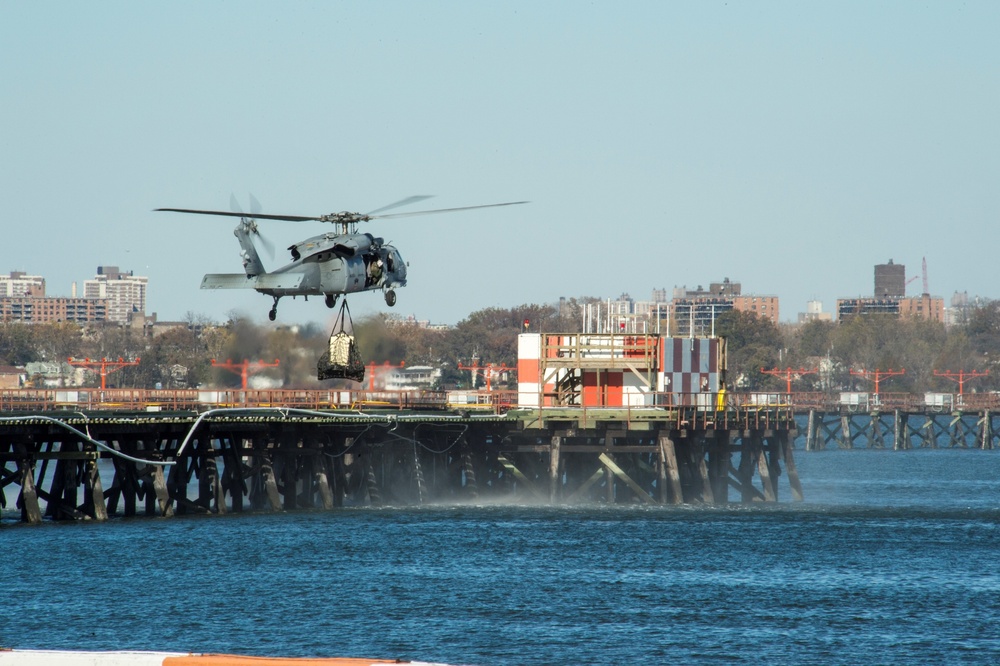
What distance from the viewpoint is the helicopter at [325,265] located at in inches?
1524

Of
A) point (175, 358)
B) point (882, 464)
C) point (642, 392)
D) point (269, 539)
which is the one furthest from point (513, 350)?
point (269, 539)

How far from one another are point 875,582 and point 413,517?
19013 mm

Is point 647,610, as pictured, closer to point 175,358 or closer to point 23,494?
point 23,494

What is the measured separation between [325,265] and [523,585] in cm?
1024

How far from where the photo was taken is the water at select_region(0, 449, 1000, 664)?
34156mm

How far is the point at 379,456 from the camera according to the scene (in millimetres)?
61625

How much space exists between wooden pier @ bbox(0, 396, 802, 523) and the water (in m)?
1.70

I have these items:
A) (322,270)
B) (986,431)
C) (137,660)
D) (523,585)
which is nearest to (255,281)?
(322,270)

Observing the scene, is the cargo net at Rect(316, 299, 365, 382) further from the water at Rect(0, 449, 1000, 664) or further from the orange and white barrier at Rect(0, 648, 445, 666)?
the orange and white barrier at Rect(0, 648, 445, 666)

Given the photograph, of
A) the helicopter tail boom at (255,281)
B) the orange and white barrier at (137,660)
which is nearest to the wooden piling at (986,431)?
the helicopter tail boom at (255,281)

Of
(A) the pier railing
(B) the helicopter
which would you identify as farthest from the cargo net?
(A) the pier railing

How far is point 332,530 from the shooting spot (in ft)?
171

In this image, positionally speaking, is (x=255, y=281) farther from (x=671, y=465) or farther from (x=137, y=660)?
(x=671, y=465)

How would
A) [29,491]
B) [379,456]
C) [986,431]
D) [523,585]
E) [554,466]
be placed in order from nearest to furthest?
1. [523,585]
2. [29,491]
3. [554,466]
4. [379,456]
5. [986,431]
